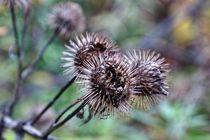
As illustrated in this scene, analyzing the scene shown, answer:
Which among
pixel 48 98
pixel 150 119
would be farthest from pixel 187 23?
pixel 48 98

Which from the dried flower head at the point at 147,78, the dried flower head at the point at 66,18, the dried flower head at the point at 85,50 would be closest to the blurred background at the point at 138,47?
the dried flower head at the point at 66,18

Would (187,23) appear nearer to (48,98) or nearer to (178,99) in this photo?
(178,99)

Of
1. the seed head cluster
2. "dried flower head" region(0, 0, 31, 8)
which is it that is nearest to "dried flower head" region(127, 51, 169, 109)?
the seed head cluster

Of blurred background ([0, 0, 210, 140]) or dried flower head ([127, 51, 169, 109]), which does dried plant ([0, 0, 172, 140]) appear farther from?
blurred background ([0, 0, 210, 140])

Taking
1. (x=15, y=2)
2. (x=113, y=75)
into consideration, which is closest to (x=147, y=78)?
(x=113, y=75)

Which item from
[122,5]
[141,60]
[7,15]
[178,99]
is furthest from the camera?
[122,5]
